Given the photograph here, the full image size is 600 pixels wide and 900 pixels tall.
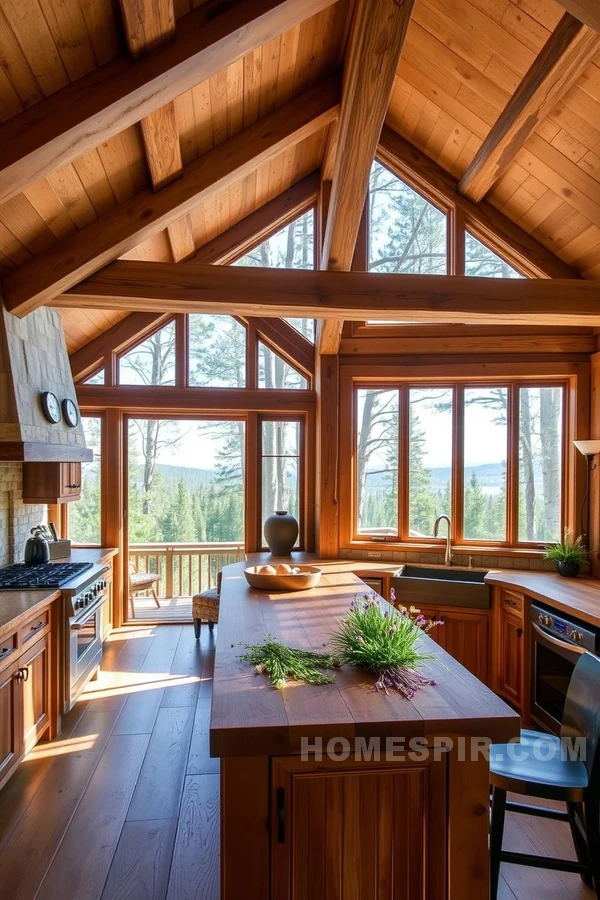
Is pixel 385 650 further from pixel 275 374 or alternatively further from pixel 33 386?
pixel 275 374

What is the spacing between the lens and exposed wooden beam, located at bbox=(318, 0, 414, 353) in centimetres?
209

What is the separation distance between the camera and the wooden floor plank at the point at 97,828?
2.10 m

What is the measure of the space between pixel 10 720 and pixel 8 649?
39 cm

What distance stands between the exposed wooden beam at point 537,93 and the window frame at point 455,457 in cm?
162

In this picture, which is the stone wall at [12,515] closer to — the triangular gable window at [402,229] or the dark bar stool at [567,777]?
the triangular gable window at [402,229]

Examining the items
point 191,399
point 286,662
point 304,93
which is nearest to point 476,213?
point 304,93

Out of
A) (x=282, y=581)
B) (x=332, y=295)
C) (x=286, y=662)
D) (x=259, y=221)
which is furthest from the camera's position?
(x=259, y=221)

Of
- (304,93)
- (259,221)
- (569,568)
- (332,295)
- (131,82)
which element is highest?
(304,93)

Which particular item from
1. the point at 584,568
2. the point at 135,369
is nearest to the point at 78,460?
the point at 135,369

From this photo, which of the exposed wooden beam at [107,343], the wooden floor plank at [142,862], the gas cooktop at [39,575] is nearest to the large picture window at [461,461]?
the exposed wooden beam at [107,343]

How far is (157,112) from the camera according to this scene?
265 centimetres

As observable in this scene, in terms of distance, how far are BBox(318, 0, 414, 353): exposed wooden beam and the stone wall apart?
2858mm

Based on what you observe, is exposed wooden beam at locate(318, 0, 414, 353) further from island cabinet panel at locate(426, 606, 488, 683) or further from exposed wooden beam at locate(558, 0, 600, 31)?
island cabinet panel at locate(426, 606, 488, 683)

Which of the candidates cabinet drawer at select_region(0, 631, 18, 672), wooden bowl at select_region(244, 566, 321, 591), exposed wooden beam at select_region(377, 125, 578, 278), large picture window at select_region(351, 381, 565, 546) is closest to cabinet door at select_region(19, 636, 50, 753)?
cabinet drawer at select_region(0, 631, 18, 672)
